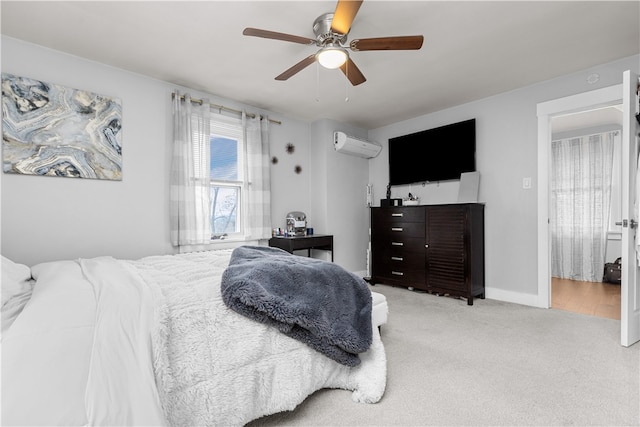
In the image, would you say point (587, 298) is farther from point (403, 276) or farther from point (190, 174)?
point (190, 174)

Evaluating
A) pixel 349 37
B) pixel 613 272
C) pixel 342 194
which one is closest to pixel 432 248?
pixel 342 194

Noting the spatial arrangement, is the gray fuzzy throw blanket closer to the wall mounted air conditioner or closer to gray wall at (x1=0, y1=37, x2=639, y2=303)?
gray wall at (x1=0, y1=37, x2=639, y2=303)

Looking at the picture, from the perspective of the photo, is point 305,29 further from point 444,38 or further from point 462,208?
point 462,208

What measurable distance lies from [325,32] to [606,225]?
496 centimetres

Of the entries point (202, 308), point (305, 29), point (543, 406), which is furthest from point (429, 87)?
point (202, 308)

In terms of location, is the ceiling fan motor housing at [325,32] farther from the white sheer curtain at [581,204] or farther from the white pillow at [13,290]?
the white sheer curtain at [581,204]

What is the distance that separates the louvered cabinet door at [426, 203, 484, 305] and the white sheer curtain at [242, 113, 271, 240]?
2044 millimetres

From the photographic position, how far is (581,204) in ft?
15.4

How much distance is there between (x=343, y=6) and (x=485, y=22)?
124cm

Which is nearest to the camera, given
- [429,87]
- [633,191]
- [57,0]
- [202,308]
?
[202,308]

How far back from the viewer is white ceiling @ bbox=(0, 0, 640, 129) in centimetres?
210

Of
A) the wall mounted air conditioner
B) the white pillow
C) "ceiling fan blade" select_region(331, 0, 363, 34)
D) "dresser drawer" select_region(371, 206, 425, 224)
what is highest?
"ceiling fan blade" select_region(331, 0, 363, 34)

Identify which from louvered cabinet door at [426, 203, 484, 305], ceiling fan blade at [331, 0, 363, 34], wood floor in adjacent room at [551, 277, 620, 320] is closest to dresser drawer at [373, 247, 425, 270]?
louvered cabinet door at [426, 203, 484, 305]

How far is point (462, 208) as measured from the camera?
3500mm
